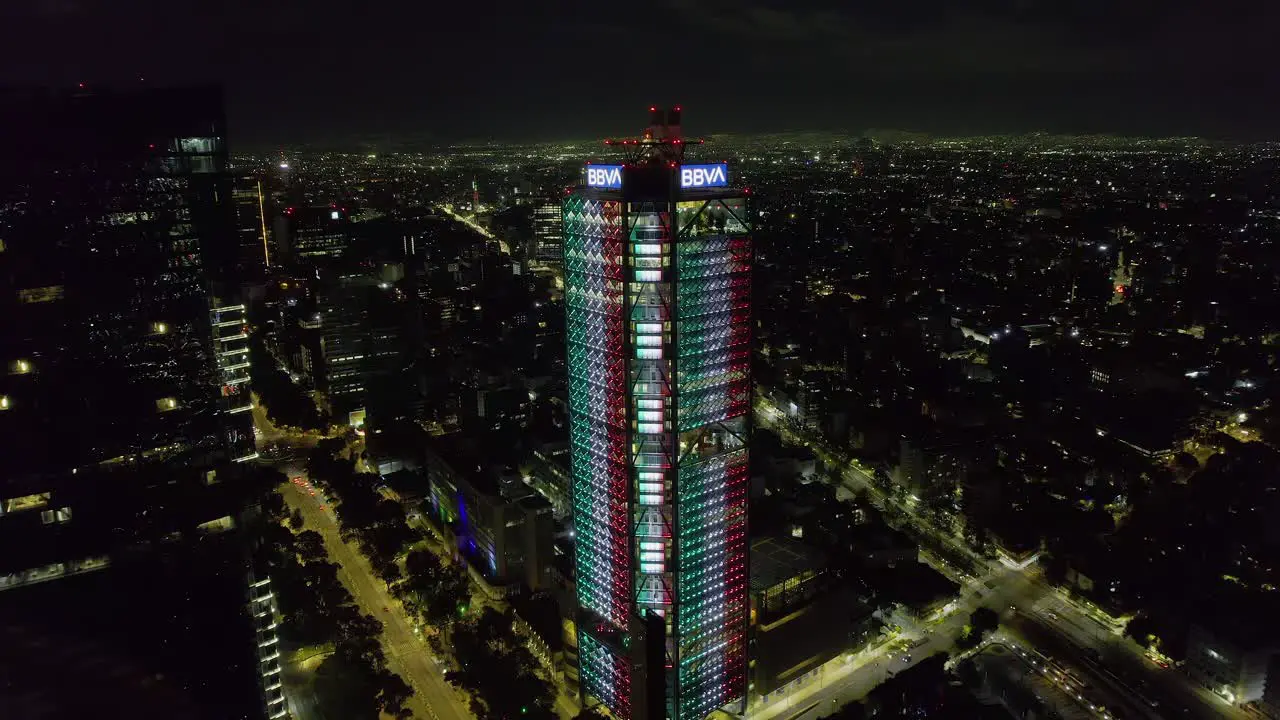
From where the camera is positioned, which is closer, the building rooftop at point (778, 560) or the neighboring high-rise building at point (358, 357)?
the building rooftop at point (778, 560)

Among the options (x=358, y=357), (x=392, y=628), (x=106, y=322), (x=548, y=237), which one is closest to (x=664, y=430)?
(x=106, y=322)

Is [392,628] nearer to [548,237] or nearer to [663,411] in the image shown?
[663,411]

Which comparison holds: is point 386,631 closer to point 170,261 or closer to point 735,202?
point 170,261

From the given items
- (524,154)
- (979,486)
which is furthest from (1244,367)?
(524,154)

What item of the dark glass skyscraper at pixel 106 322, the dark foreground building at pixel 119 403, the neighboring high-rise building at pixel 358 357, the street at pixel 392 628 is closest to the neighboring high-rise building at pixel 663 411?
the street at pixel 392 628

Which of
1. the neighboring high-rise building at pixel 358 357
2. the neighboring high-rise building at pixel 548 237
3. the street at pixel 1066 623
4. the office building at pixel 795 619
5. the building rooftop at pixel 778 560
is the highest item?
the neighboring high-rise building at pixel 548 237

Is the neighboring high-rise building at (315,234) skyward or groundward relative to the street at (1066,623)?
skyward

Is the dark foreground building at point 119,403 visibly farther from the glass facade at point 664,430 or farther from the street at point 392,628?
the glass facade at point 664,430
